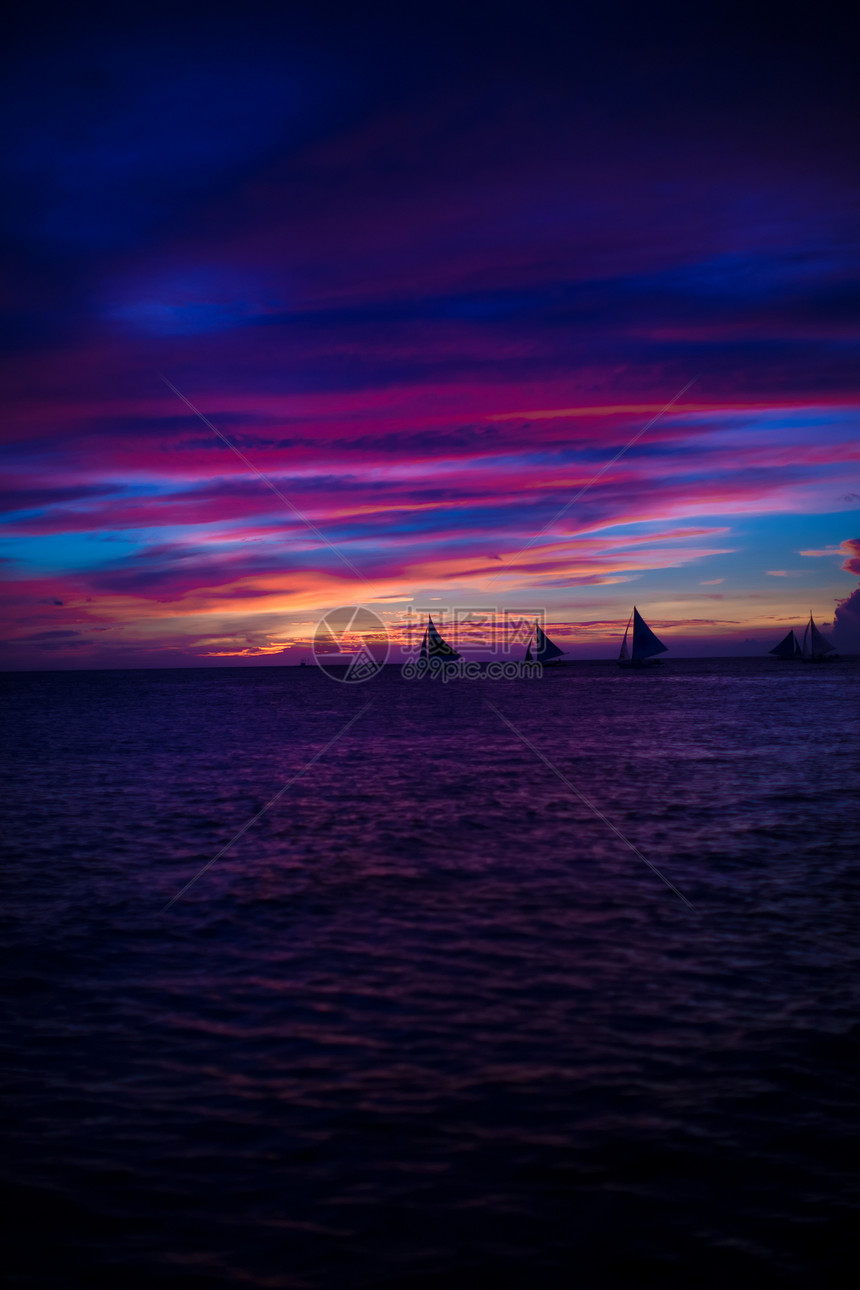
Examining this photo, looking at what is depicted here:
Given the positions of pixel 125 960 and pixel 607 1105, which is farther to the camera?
pixel 125 960

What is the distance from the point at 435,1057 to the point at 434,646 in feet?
524

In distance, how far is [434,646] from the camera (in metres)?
169

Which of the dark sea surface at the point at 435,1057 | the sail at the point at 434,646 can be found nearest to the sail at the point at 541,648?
the sail at the point at 434,646

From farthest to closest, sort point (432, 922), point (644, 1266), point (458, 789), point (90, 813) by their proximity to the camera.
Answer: point (458, 789), point (90, 813), point (432, 922), point (644, 1266)

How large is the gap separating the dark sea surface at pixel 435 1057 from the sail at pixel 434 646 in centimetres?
14198

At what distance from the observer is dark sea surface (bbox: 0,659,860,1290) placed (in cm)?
660

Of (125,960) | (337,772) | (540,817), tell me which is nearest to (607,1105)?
(125,960)

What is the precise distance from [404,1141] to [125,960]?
6971 millimetres

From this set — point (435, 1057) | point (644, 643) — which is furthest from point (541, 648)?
point (435, 1057)

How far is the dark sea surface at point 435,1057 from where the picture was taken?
6.60 metres

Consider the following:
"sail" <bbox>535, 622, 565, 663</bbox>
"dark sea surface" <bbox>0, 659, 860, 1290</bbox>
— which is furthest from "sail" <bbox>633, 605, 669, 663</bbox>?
"dark sea surface" <bbox>0, 659, 860, 1290</bbox>

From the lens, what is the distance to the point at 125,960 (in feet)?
42.8

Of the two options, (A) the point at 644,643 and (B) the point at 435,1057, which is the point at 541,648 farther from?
(B) the point at 435,1057

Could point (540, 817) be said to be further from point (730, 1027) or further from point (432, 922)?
point (730, 1027)
